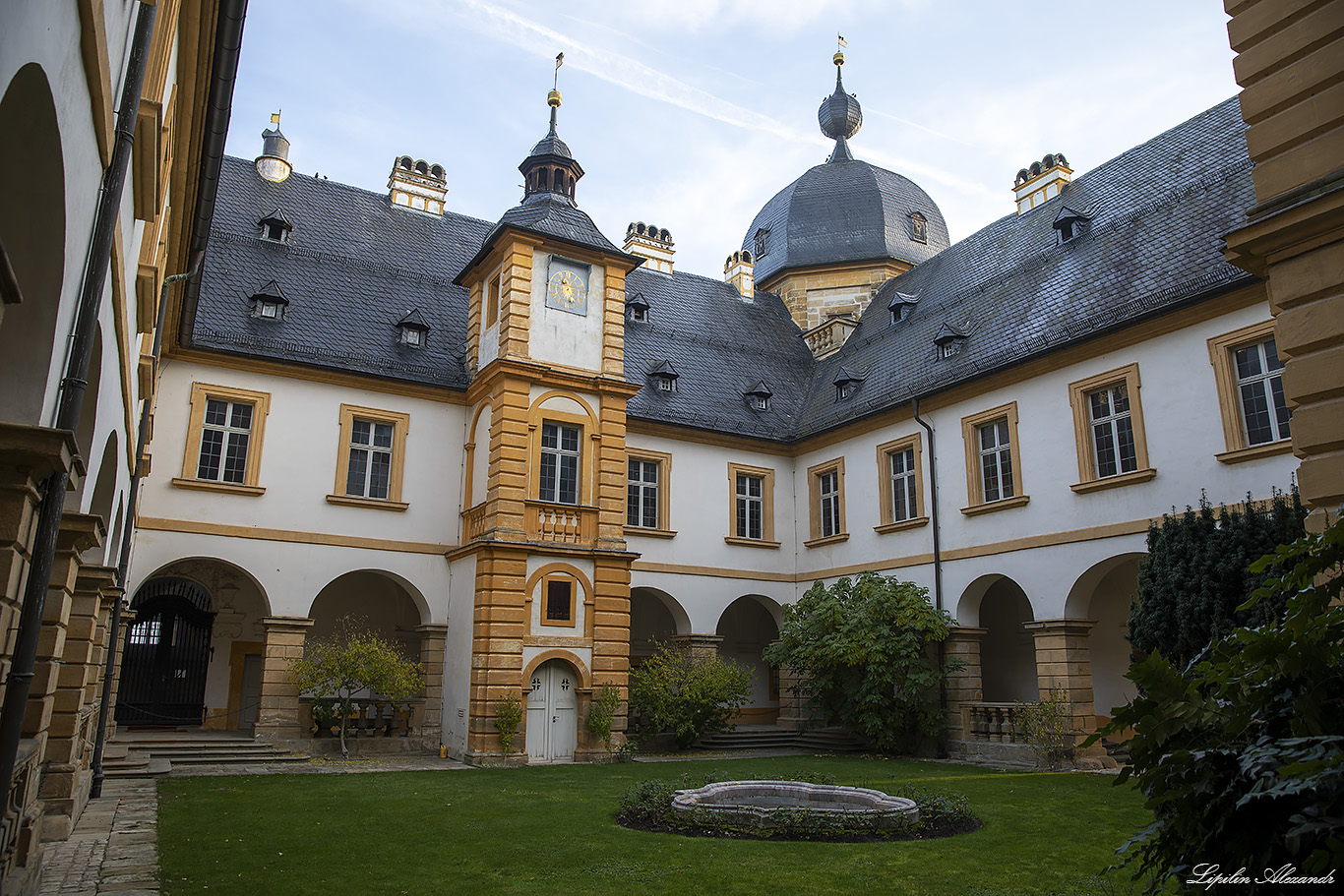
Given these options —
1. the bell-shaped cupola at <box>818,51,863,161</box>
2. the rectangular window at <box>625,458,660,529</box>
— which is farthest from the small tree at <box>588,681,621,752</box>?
the bell-shaped cupola at <box>818,51,863,161</box>

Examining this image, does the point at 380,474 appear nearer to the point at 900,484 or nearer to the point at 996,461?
the point at 900,484

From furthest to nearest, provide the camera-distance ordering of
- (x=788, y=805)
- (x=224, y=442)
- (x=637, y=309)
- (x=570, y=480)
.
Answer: (x=637, y=309), (x=570, y=480), (x=224, y=442), (x=788, y=805)

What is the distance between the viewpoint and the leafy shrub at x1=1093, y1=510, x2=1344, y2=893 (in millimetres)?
2881

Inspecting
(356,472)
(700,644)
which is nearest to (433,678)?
(356,472)

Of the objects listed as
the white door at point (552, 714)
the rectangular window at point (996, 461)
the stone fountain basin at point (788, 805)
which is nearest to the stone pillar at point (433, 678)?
the white door at point (552, 714)

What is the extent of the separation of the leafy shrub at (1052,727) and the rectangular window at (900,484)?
453 centimetres

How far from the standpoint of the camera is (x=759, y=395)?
2417cm

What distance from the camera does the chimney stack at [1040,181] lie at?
22969 mm

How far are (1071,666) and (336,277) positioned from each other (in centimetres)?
1650

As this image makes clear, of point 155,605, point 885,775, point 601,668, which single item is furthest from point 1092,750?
point 155,605

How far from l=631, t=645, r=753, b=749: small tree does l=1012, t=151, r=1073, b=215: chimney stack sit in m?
12.7

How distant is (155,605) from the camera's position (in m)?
19.9

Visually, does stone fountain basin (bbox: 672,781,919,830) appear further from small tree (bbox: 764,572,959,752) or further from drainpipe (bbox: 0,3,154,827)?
small tree (bbox: 764,572,959,752)

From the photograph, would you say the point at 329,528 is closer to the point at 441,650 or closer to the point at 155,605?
the point at 441,650
